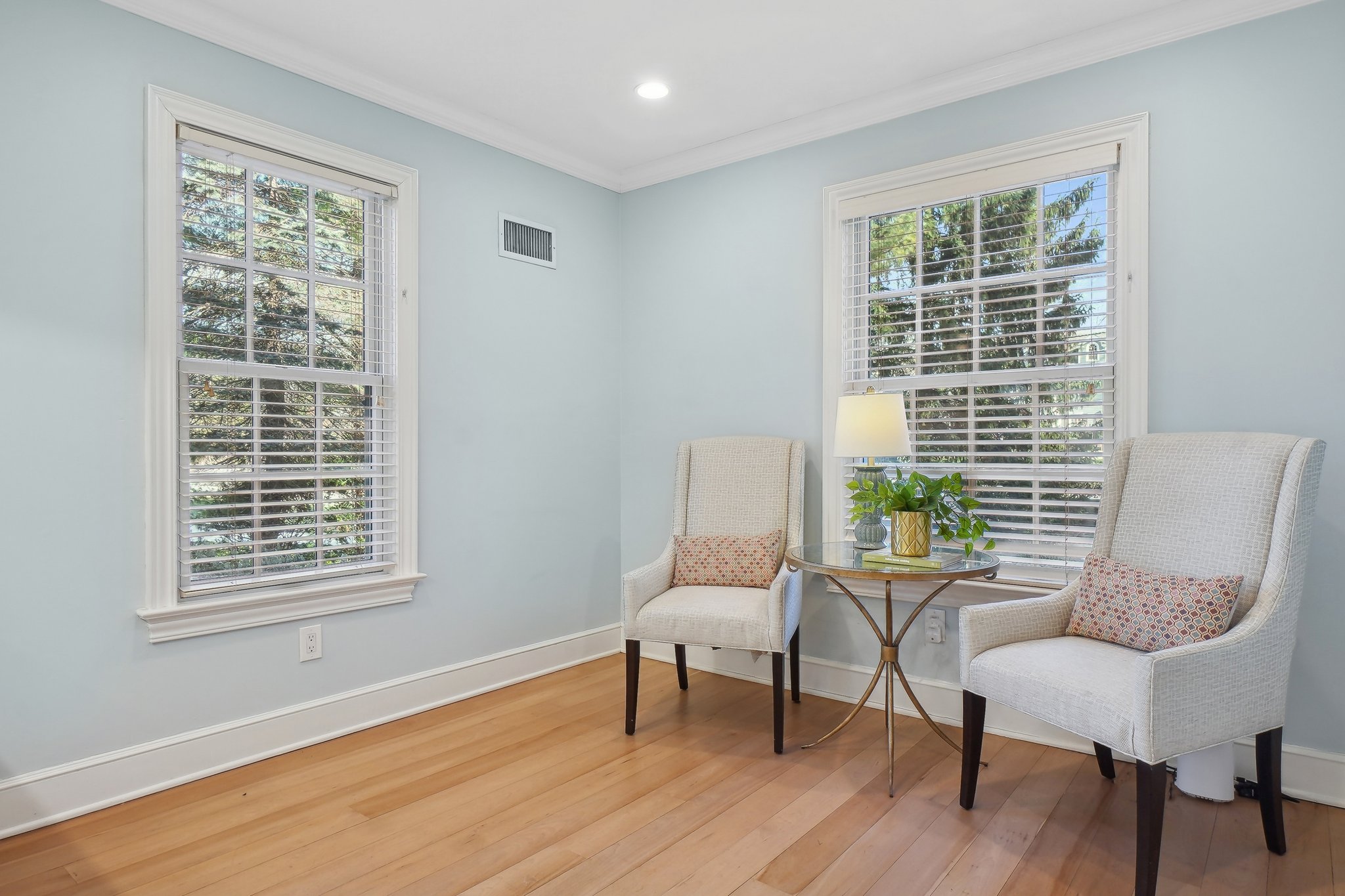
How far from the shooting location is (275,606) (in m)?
2.72

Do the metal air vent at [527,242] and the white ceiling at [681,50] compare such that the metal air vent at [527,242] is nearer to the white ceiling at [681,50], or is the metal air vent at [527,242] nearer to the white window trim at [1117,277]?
the white ceiling at [681,50]

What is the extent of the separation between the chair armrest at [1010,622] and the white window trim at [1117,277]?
0.38 metres

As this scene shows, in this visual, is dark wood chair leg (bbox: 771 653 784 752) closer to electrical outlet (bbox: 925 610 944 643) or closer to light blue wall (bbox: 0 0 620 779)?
electrical outlet (bbox: 925 610 944 643)

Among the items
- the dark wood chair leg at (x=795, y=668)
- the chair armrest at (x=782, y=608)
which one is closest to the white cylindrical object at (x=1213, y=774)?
the chair armrest at (x=782, y=608)

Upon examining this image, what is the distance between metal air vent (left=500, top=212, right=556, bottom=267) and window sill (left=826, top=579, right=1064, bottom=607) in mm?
2067

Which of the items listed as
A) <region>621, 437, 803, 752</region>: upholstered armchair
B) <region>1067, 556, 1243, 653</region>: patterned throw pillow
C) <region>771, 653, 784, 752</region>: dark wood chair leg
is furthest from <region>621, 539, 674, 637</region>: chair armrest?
<region>1067, 556, 1243, 653</region>: patterned throw pillow

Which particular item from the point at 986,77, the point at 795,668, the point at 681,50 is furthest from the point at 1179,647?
the point at 681,50

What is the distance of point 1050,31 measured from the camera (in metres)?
2.69

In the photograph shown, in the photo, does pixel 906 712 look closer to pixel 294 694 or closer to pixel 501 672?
pixel 501 672

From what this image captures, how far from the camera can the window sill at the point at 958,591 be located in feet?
9.23

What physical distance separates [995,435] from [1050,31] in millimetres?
1449

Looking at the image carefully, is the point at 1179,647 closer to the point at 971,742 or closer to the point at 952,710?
the point at 971,742

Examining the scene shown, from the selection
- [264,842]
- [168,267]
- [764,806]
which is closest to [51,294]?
[168,267]

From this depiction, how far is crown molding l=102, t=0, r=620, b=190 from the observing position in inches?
98.0
